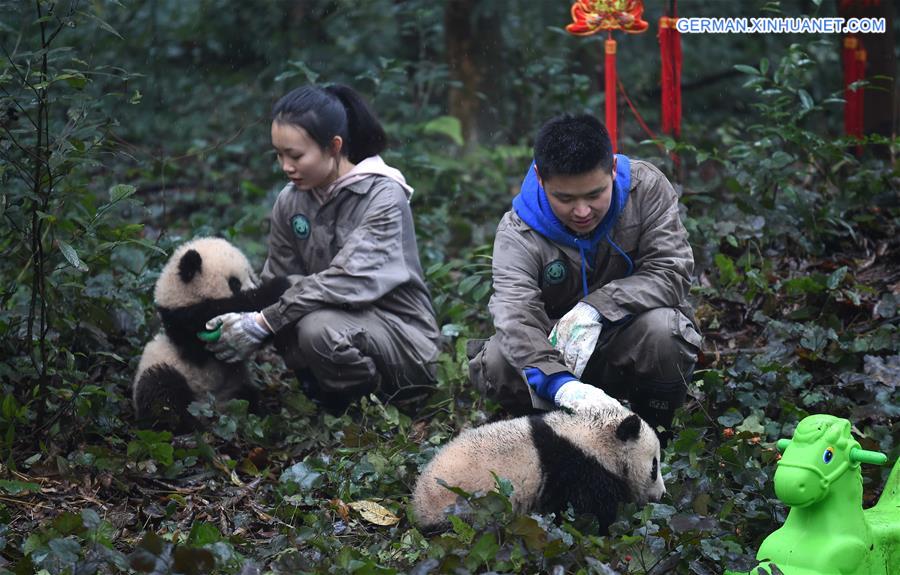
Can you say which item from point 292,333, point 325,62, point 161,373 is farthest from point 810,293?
point 325,62

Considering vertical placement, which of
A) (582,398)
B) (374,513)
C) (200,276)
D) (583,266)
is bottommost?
(374,513)

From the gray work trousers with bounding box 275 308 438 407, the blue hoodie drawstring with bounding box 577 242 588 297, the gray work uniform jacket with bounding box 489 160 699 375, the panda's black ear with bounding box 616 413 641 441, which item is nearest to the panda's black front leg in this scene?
the gray work trousers with bounding box 275 308 438 407

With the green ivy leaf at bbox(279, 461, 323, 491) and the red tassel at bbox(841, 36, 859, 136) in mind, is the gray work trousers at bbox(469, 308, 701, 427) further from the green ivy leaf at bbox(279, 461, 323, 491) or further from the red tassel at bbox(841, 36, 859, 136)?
the red tassel at bbox(841, 36, 859, 136)

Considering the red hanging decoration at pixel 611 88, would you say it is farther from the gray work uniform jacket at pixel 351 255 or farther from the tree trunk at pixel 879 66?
the tree trunk at pixel 879 66

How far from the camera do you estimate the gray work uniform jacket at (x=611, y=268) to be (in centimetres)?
407

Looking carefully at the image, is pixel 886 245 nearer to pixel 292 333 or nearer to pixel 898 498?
pixel 898 498

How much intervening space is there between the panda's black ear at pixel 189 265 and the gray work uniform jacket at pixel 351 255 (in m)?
0.41

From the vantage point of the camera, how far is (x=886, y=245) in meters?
5.68

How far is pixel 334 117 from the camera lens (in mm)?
4871

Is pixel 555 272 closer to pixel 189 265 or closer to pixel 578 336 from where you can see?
pixel 578 336

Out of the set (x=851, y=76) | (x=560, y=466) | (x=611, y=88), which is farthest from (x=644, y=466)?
(x=851, y=76)

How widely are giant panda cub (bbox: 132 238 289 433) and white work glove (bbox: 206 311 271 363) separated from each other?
0.10 metres

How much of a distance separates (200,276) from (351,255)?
76cm

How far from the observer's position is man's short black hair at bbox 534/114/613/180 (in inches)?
150
